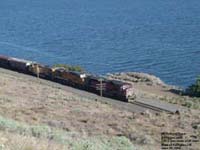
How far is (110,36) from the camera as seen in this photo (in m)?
Answer: 94.8

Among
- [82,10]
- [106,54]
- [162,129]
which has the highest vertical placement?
[82,10]

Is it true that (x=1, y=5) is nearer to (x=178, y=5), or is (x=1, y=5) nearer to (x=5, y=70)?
(x=178, y=5)

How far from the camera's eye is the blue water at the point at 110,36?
7288 cm

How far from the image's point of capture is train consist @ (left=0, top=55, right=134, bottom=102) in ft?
138

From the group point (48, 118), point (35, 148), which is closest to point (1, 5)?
point (48, 118)

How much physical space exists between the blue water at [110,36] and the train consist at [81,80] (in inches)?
696

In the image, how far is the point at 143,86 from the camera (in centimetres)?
5456

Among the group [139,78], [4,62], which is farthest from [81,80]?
[139,78]

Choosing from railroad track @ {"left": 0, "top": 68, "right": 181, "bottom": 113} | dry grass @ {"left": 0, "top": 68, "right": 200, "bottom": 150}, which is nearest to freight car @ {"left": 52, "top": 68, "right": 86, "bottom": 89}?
railroad track @ {"left": 0, "top": 68, "right": 181, "bottom": 113}

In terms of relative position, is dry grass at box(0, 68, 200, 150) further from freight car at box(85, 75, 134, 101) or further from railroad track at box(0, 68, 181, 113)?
freight car at box(85, 75, 134, 101)

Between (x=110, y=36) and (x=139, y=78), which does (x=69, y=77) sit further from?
(x=110, y=36)

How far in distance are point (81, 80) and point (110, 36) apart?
50.2 m

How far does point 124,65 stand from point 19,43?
25853mm

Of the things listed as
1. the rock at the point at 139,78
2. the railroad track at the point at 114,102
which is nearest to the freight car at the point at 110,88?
the railroad track at the point at 114,102
